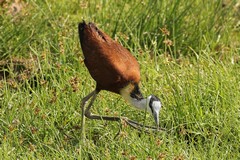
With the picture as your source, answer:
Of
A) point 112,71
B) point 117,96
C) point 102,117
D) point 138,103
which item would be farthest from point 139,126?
point 117,96

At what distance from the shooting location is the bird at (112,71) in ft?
16.6

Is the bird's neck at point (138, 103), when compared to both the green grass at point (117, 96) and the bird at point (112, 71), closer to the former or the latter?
the bird at point (112, 71)

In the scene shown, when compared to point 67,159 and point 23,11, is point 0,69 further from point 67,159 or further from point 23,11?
point 67,159

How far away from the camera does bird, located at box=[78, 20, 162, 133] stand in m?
5.05

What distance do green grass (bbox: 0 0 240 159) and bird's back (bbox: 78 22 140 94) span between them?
0.17 metres

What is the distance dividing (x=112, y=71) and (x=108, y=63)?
57 mm

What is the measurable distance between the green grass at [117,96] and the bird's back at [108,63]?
170 mm

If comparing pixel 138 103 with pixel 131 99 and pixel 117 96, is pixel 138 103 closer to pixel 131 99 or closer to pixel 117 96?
pixel 131 99

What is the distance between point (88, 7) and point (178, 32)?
31.5 inches

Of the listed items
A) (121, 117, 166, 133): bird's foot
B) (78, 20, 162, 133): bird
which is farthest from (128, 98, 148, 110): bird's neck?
(121, 117, 166, 133): bird's foot

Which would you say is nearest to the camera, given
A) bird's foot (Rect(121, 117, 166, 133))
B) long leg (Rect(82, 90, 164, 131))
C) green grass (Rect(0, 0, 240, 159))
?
green grass (Rect(0, 0, 240, 159))

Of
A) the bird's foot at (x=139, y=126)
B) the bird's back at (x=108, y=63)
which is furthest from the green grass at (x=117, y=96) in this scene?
the bird's back at (x=108, y=63)

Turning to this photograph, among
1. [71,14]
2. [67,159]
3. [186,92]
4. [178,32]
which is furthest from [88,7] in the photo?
[67,159]

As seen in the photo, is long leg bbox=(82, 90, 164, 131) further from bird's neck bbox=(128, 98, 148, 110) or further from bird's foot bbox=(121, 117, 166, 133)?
bird's neck bbox=(128, 98, 148, 110)
